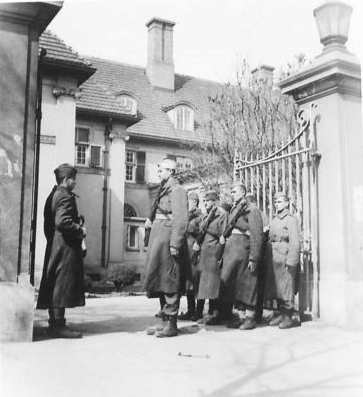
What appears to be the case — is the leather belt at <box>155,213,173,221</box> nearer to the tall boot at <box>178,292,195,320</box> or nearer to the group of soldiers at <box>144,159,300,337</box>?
the group of soldiers at <box>144,159,300,337</box>

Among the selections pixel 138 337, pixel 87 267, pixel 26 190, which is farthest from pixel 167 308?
pixel 87 267

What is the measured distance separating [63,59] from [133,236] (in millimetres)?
9403

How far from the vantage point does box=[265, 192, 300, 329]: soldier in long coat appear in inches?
270

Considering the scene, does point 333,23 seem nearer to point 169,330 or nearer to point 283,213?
point 283,213

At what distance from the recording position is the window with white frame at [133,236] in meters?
24.0

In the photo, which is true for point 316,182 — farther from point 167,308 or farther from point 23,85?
point 23,85

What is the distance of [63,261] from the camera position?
5.87 m

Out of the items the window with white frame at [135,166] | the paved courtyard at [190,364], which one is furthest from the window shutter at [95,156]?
the paved courtyard at [190,364]

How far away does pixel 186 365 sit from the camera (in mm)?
4594

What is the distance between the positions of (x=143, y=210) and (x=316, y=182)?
69.5 ft

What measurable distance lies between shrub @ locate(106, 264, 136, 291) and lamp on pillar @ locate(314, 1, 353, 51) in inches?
533

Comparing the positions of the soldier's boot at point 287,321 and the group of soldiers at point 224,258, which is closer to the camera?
the group of soldiers at point 224,258

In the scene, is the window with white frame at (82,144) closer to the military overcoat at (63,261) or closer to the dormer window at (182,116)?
the dormer window at (182,116)

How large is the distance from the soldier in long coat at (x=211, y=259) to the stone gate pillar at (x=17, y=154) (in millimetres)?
2459
